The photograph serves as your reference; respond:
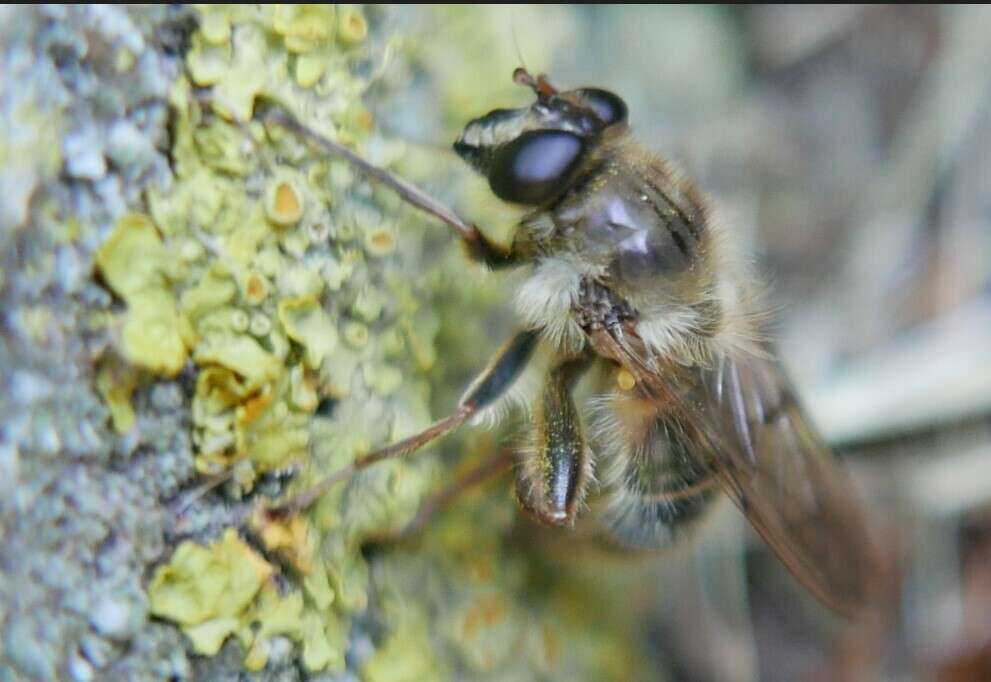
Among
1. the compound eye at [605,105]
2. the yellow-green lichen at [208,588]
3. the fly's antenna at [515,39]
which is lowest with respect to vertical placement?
the yellow-green lichen at [208,588]

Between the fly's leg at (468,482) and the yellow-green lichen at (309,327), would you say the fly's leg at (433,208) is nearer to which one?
the yellow-green lichen at (309,327)

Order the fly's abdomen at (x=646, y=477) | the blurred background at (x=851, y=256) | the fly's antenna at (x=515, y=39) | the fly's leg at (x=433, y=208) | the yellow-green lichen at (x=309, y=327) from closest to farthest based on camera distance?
the yellow-green lichen at (x=309, y=327) < the fly's leg at (x=433, y=208) < the fly's abdomen at (x=646, y=477) < the fly's antenna at (x=515, y=39) < the blurred background at (x=851, y=256)

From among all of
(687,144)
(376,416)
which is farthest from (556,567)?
(687,144)

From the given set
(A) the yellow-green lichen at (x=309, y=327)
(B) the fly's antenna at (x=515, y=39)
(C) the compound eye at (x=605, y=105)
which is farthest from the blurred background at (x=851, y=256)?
(A) the yellow-green lichen at (x=309, y=327)

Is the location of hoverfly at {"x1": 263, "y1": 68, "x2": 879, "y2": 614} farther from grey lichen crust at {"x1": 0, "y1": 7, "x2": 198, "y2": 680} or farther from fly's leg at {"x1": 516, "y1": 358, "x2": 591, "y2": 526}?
grey lichen crust at {"x1": 0, "y1": 7, "x2": 198, "y2": 680}

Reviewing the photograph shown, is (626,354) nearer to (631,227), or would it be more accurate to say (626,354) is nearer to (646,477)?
(631,227)

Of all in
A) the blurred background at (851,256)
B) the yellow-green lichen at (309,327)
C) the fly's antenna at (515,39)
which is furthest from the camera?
the blurred background at (851,256)

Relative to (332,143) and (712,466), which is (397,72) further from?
(712,466)

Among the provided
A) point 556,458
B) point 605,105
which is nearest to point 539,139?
point 605,105

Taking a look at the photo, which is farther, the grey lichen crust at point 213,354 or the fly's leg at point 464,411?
the fly's leg at point 464,411
